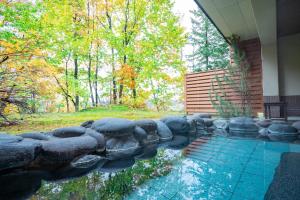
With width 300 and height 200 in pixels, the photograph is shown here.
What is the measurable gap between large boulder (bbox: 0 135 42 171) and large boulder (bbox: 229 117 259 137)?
146 inches

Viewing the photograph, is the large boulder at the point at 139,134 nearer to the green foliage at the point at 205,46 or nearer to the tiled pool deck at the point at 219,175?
the tiled pool deck at the point at 219,175

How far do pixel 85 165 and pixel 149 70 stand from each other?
6.55 m

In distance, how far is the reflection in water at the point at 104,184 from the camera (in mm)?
1462

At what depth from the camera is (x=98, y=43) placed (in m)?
8.06

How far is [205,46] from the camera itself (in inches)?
458

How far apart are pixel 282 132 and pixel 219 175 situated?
2781mm

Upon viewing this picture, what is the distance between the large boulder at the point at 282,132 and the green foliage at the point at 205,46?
7540 mm

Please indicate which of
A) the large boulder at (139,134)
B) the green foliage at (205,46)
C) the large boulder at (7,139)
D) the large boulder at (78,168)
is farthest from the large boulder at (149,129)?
the green foliage at (205,46)

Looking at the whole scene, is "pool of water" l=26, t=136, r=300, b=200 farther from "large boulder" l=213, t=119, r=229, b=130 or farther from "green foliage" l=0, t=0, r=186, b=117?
"green foliage" l=0, t=0, r=186, b=117

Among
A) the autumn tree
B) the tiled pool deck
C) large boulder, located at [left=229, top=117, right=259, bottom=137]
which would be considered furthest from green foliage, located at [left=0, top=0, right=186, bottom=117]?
the tiled pool deck

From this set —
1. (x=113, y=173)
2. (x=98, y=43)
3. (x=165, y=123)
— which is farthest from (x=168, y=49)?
(x=113, y=173)

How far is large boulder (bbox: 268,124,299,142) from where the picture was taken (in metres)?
3.56

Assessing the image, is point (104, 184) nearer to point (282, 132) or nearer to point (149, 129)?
A: point (149, 129)

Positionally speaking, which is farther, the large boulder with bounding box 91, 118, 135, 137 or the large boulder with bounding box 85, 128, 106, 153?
the large boulder with bounding box 91, 118, 135, 137
